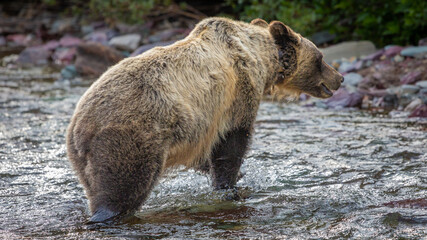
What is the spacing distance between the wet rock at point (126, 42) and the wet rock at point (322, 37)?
4790mm

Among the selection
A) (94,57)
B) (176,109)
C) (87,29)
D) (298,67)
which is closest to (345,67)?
(94,57)

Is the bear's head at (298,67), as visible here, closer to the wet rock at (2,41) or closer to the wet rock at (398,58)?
the wet rock at (398,58)

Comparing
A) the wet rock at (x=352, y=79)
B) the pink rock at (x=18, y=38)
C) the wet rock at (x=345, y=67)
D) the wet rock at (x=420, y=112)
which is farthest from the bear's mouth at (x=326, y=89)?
the pink rock at (x=18, y=38)

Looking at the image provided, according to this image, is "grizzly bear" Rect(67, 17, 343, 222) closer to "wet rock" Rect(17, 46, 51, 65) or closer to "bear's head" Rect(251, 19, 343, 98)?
"bear's head" Rect(251, 19, 343, 98)

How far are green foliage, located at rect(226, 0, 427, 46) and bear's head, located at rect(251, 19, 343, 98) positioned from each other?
5693mm

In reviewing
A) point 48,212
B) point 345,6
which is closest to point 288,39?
point 48,212

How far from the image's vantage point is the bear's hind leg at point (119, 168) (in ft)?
12.3

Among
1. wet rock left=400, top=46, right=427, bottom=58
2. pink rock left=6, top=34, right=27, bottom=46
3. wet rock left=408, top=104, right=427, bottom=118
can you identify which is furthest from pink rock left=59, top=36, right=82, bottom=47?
wet rock left=408, top=104, right=427, bottom=118

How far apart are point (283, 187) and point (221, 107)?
121 cm

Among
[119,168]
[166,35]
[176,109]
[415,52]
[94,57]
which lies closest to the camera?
[119,168]

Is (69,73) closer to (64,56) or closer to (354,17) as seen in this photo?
(64,56)

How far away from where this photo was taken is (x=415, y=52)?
10281mm

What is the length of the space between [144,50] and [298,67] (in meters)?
7.69

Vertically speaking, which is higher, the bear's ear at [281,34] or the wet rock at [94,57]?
the bear's ear at [281,34]
